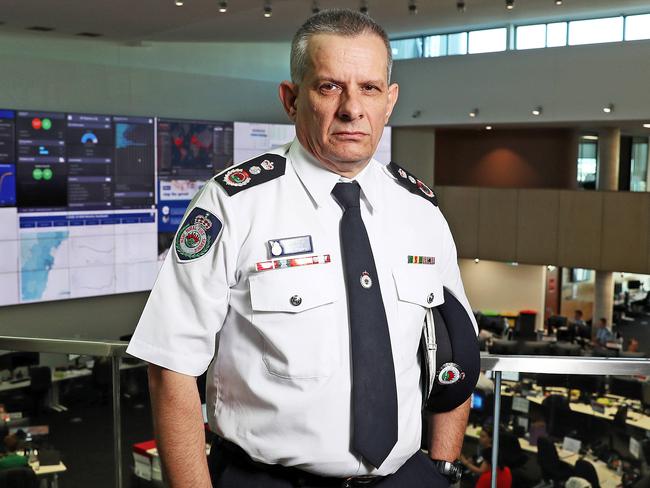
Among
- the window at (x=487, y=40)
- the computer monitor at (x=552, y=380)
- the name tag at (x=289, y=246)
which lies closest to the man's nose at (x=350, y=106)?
the name tag at (x=289, y=246)

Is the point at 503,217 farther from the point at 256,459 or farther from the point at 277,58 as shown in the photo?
the point at 256,459

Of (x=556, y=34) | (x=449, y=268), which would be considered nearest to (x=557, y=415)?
(x=449, y=268)

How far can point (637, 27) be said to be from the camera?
10812mm

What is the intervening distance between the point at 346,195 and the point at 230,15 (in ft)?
23.4

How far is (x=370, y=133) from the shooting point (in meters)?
1.39

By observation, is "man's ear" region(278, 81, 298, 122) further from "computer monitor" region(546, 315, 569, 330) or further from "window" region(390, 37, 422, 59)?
"computer monitor" region(546, 315, 569, 330)

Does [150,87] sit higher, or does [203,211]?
[150,87]

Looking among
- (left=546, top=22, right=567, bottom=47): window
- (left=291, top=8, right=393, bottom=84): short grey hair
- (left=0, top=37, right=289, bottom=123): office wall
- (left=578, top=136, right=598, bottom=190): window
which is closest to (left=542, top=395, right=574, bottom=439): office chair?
(left=291, top=8, right=393, bottom=84): short grey hair

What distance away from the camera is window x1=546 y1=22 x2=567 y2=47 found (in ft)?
37.8

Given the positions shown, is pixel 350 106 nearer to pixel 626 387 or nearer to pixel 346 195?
pixel 346 195

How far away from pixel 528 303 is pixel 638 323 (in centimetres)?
328

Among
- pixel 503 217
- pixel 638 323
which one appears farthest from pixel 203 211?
pixel 638 323

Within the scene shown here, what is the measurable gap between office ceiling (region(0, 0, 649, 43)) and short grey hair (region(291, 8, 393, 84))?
586 cm

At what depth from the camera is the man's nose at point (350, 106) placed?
136 cm
